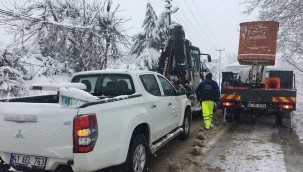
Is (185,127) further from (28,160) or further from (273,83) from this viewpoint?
(28,160)

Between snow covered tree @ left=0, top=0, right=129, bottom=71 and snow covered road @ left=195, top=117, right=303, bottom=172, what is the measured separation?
7942 millimetres

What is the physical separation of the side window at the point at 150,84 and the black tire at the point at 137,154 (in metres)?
1.14

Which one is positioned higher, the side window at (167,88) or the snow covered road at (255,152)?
the side window at (167,88)

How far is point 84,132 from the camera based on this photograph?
4.18 m

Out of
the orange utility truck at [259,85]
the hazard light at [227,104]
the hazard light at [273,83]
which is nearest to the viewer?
the orange utility truck at [259,85]

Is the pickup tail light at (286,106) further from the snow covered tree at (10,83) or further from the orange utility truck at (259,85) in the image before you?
the snow covered tree at (10,83)

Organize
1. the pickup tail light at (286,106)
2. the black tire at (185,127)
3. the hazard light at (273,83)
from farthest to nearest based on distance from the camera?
the hazard light at (273,83) → the pickup tail light at (286,106) → the black tire at (185,127)

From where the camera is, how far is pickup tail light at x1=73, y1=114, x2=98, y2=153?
414cm

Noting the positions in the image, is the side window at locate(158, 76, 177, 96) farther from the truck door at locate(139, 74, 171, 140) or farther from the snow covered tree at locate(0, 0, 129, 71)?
the snow covered tree at locate(0, 0, 129, 71)

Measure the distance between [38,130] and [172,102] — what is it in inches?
141

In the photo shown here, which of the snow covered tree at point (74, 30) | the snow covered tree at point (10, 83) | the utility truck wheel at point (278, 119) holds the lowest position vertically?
the utility truck wheel at point (278, 119)

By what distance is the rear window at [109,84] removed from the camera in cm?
617

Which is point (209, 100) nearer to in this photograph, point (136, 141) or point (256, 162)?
point (256, 162)

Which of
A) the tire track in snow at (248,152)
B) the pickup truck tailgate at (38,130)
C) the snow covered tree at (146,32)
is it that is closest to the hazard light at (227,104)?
the tire track in snow at (248,152)
